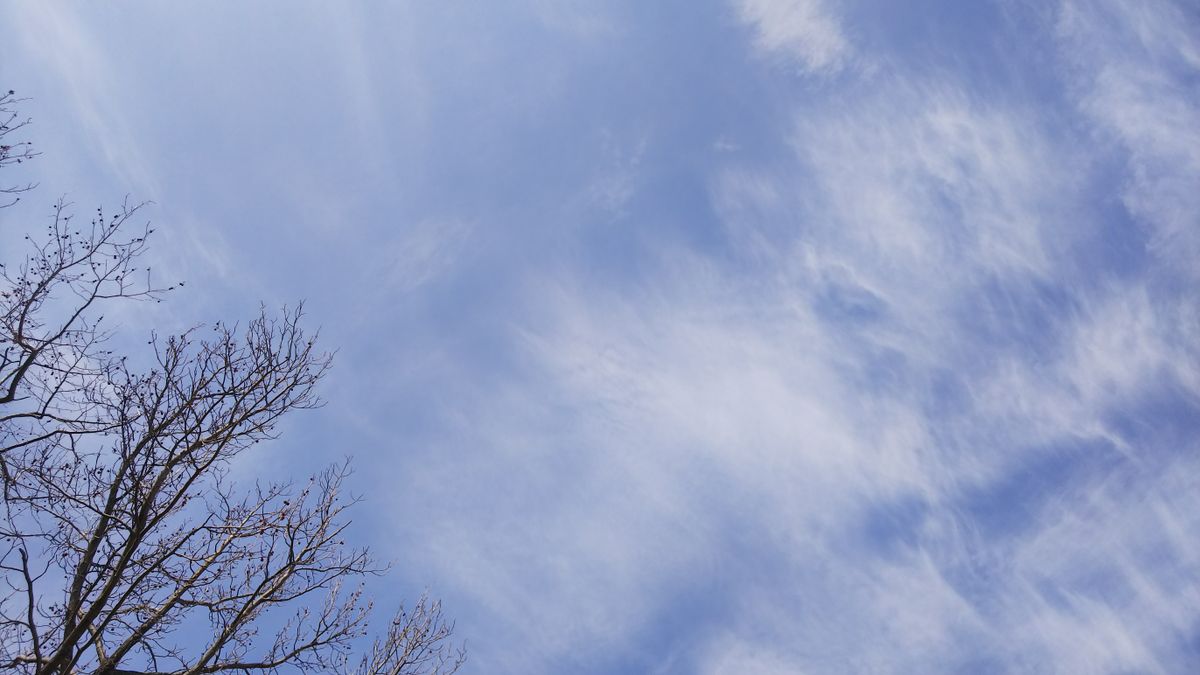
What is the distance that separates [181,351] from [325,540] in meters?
3.27

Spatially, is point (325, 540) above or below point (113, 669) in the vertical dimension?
above

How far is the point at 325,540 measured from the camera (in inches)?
409

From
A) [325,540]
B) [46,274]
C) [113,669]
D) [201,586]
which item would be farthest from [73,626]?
[46,274]

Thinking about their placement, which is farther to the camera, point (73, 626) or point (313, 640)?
point (313, 640)

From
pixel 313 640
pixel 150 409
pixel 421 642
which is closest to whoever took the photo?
pixel 150 409

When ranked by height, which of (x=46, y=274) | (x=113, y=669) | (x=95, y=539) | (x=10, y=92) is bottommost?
(x=113, y=669)

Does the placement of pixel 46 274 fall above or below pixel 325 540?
above

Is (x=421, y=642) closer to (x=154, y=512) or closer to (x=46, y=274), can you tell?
(x=154, y=512)

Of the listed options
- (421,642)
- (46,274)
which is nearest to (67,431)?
(46,274)

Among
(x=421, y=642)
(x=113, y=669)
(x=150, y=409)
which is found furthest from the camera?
(x=421, y=642)

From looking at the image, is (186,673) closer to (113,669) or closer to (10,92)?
(113,669)

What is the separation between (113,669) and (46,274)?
15.7 feet

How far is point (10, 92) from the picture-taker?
25.4 feet

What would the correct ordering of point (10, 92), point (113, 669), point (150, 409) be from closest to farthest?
point (10, 92), point (113, 669), point (150, 409)
